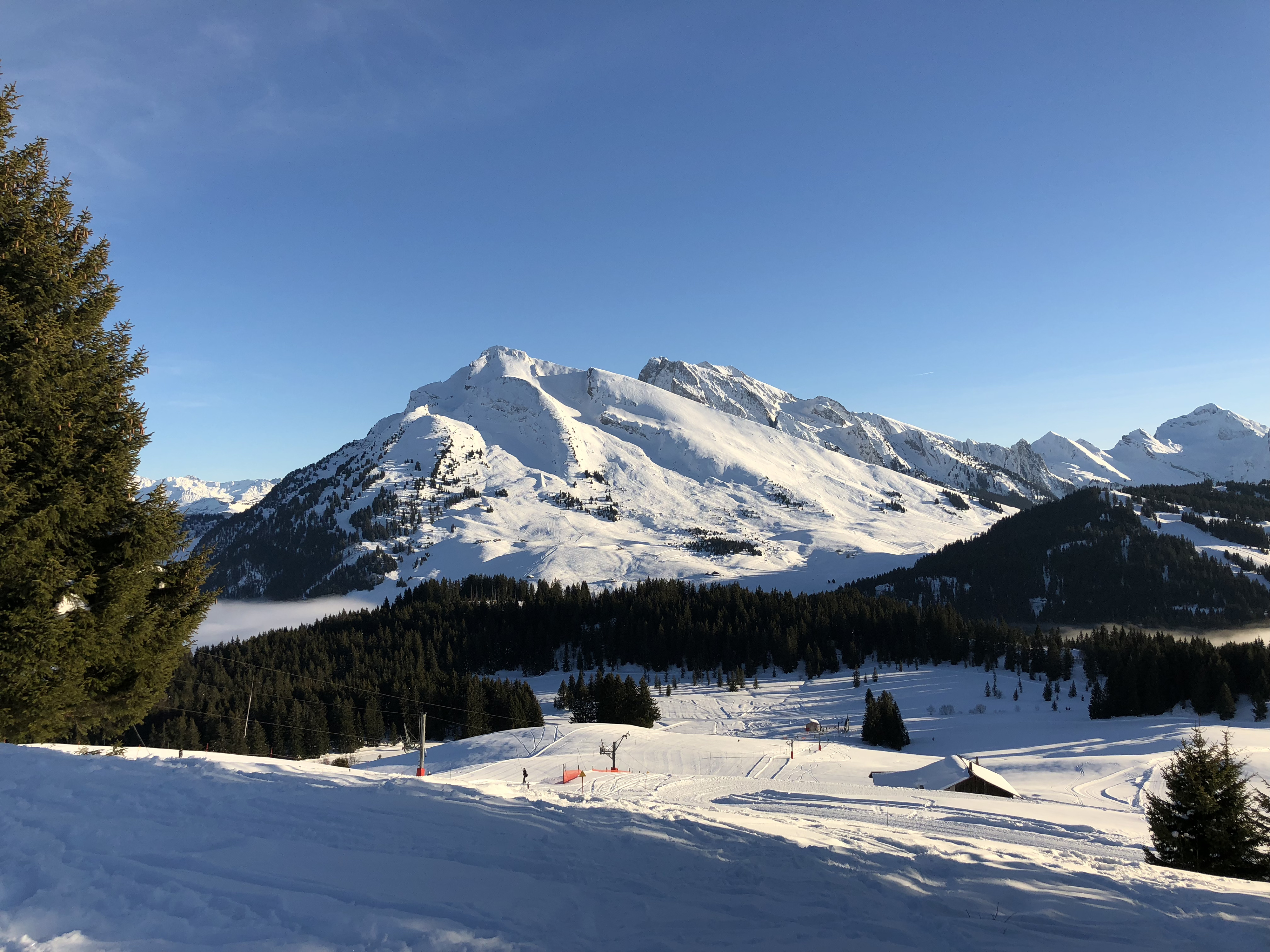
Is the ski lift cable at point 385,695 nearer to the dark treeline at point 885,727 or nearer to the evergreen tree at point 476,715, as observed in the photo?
the evergreen tree at point 476,715

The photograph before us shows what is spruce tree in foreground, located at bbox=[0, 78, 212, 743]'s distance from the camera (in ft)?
45.2

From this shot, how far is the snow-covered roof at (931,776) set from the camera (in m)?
48.5

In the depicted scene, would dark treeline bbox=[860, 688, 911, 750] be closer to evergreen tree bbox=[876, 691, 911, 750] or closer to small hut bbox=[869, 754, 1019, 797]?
evergreen tree bbox=[876, 691, 911, 750]

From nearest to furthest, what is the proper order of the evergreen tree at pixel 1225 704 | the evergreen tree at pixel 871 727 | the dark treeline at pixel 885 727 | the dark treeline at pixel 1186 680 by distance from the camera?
the dark treeline at pixel 885 727
the evergreen tree at pixel 871 727
the evergreen tree at pixel 1225 704
the dark treeline at pixel 1186 680

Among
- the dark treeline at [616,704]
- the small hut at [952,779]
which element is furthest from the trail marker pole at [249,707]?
the small hut at [952,779]

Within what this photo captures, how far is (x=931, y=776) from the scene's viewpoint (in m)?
51.1

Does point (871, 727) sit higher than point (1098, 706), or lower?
higher

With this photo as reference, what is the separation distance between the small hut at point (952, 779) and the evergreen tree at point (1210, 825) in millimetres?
21846

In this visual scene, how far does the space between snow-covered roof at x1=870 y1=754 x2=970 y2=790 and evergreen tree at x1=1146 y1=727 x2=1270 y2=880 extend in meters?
23.6

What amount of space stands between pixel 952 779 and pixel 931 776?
8.49ft

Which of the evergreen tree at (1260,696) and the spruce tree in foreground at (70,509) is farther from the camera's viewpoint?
the evergreen tree at (1260,696)

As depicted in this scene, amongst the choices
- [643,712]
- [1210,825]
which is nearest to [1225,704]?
[643,712]

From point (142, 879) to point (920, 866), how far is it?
12.1m

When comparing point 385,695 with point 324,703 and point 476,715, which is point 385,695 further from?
point 476,715
